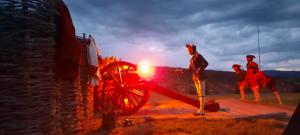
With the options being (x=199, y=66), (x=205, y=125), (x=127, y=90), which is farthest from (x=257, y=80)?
(x=205, y=125)

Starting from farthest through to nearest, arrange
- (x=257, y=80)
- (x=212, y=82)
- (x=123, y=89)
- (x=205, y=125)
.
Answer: (x=212, y=82) < (x=257, y=80) < (x=123, y=89) < (x=205, y=125)

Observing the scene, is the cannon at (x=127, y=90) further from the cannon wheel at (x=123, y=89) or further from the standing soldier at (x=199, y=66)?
the standing soldier at (x=199, y=66)

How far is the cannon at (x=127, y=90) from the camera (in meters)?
10.4

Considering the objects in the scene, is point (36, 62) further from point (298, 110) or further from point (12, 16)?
point (298, 110)

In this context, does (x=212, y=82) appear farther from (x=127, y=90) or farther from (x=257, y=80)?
(x=127, y=90)

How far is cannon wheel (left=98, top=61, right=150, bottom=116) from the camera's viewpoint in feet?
34.1

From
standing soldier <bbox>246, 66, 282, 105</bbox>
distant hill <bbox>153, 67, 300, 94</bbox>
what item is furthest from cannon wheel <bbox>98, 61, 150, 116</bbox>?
distant hill <bbox>153, 67, 300, 94</bbox>

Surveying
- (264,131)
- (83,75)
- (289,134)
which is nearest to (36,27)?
(289,134)

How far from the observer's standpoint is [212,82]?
22.4 metres

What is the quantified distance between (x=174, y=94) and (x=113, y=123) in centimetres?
307

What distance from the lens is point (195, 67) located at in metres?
9.81

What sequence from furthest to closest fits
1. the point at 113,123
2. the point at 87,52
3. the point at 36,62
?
the point at 87,52
the point at 113,123
the point at 36,62

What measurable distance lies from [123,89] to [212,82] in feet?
42.1

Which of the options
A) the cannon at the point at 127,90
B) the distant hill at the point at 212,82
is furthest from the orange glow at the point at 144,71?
the distant hill at the point at 212,82
